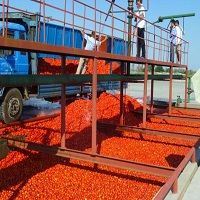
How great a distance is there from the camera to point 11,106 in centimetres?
1085

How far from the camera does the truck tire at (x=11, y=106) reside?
10531 millimetres

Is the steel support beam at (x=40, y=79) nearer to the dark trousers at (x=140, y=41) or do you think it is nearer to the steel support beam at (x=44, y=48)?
the steel support beam at (x=44, y=48)

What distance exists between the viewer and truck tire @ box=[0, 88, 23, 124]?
10.5 metres

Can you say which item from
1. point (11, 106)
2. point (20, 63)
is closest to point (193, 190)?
point (11, 106)

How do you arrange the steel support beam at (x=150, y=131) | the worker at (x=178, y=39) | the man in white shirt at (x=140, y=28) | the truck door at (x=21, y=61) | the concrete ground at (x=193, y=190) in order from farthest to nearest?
1. the worker at (x=178, y=39)
2. the truck door at (x=21, y=61)
3. the man in white shirt at (x=140, y=28)
4. the steel support beam at (x=150, y=131)
5. the concrete ground at (x=193, y=190)

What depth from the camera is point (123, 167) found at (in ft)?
20.8

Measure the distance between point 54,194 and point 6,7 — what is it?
290 centimetres

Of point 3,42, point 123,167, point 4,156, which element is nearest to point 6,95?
point 4,156

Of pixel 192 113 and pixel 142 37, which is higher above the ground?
pixel 142 37

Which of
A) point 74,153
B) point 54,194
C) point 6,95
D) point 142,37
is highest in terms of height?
point 142,37

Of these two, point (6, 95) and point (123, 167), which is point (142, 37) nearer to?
point (6, 95)

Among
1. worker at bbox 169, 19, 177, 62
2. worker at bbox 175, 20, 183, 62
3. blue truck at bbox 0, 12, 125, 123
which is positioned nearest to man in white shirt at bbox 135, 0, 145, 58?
blue truck at bbox 0, 12, 125, 123

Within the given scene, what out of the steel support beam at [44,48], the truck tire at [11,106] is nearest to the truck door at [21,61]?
the truck tire at [11,106]

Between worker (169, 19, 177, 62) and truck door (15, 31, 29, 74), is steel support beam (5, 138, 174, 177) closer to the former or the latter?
truck door (15, 31, 29, 74)
